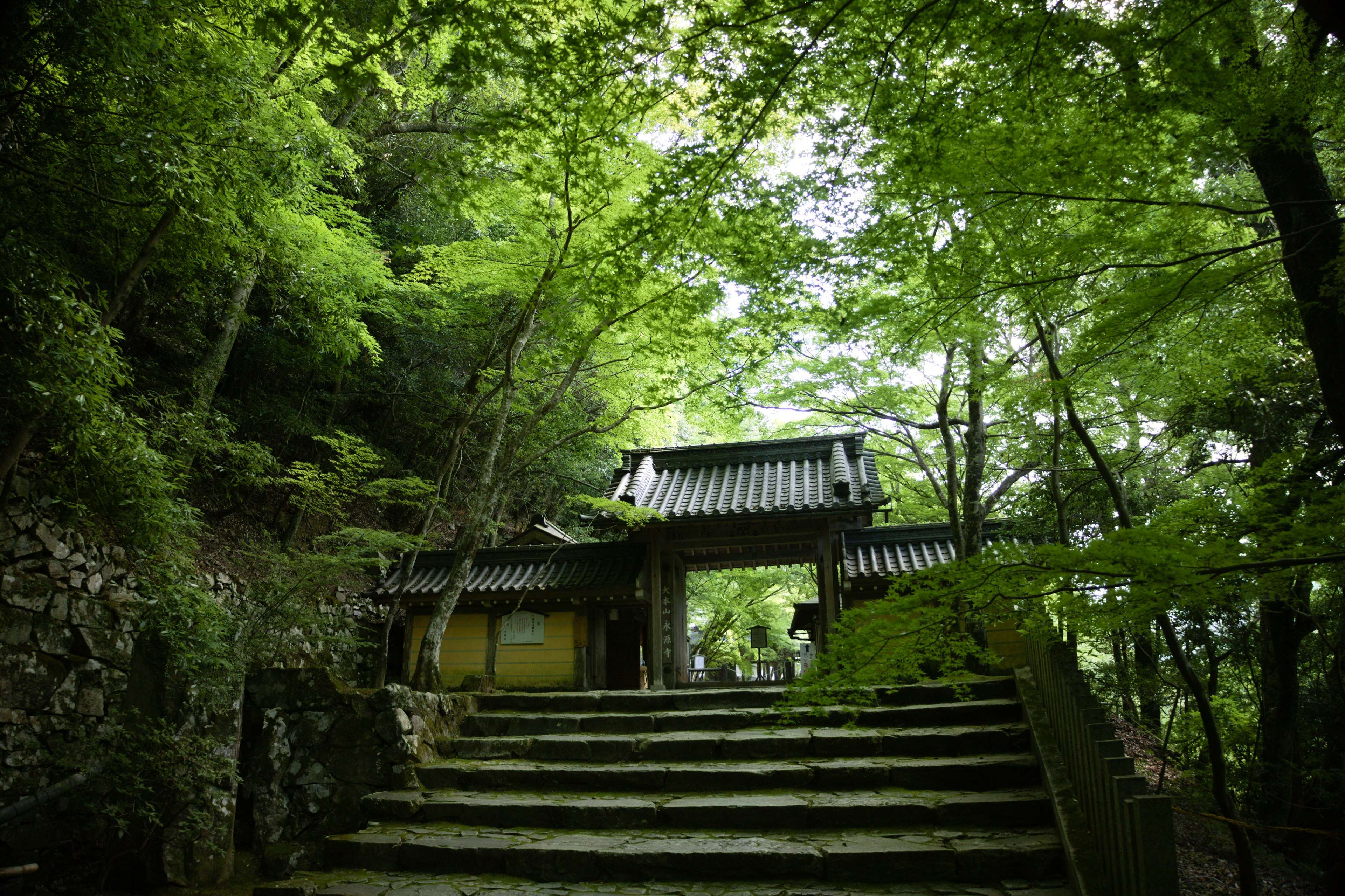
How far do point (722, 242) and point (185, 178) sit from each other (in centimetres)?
440

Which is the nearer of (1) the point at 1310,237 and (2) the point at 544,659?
(1) the point at 1310,237

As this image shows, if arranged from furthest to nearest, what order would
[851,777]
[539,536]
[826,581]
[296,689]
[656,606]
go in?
[539,536]
[656,606]
[826,581]
[296,689]
[851,777]

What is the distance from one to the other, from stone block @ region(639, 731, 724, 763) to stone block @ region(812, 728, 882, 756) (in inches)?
36.6

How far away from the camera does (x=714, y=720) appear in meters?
7.45

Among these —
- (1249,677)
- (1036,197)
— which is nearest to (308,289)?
(1036,197)

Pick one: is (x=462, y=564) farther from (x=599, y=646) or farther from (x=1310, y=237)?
(x=1310, y=237)

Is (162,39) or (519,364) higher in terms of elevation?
(162,39)

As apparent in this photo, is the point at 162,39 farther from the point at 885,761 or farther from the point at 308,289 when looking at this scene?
the point at 885,761

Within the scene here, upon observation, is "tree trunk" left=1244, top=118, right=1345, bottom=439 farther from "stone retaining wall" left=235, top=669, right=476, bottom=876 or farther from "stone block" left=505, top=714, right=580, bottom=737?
"stone retaining wall" left=235, top=669, right=476, bottom=876

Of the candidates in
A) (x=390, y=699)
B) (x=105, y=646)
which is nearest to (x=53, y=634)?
(x=105, y=646)

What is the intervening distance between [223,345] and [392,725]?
5531 mm

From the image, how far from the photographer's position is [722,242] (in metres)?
4.40

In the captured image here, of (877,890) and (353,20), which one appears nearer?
(877,890)

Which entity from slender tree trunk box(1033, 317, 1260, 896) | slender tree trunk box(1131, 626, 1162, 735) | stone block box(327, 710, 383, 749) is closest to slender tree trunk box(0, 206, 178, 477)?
stone block box(327, 710, 383, 749)
